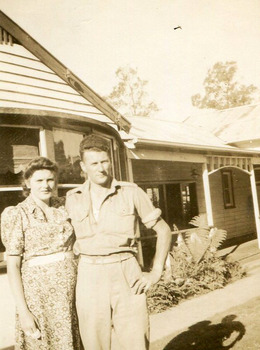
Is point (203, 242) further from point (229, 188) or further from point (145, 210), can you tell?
point (229, 188)

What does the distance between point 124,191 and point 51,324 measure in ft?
3.42

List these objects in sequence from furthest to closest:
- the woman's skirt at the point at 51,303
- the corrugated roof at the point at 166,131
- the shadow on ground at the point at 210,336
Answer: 1. the corrugated roof at the point at 166,131
2. the shadow on ground at the point at 210,336
3. the woman's skirt at the point at 51,303

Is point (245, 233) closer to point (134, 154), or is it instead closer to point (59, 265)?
point (134, 154)

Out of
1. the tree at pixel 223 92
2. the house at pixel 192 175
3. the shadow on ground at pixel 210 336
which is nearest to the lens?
the shadow on ground at pixel 210 336

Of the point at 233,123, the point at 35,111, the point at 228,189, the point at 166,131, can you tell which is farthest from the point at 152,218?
the point at 233,123

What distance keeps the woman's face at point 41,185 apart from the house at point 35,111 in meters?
2.35

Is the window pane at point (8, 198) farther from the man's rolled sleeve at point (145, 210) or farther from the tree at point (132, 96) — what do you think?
the tree at point (132, 96)

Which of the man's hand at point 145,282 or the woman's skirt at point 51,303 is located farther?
the woman's skirt at point 51,303

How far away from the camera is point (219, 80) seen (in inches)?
1299

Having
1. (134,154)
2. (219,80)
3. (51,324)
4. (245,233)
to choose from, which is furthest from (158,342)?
(219,80)

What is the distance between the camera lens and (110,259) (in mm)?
2627

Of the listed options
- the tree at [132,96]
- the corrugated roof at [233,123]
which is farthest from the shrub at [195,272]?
the tree at [132,96]

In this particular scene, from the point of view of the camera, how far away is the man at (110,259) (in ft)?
8.57

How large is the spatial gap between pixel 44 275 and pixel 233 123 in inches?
598
